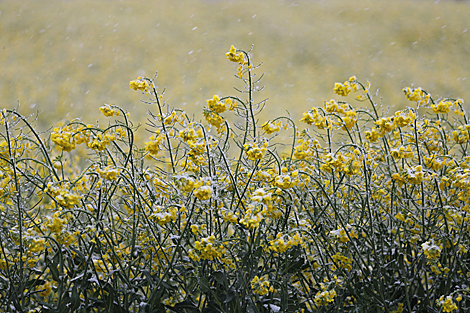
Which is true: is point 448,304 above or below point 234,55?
below

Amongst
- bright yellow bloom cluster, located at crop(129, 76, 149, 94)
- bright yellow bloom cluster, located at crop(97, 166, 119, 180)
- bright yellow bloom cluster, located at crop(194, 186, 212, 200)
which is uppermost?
bright yellow bloom cluster, located at crop(129, 76, 149, 94)

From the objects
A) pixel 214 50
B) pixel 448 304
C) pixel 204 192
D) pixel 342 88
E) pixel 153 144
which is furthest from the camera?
pixel 214 50

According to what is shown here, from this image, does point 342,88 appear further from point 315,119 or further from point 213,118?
point 213,118

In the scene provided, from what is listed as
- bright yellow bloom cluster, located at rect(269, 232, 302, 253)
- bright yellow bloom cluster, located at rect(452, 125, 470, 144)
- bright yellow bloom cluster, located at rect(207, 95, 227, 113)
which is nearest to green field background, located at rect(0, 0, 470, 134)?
bright yellow bloom cluster, located at rect(452, 125, 470, 144)

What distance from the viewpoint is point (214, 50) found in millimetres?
11000

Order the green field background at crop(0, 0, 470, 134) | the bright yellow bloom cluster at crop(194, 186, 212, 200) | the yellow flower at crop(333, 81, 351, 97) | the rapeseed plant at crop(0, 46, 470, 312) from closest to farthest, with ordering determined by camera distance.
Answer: the bright yellow bloom cluster at crop(194, 186, 212, 200)
the rapeseed plant at crop(0, 46, 470, 312)
the yellow flower at crop(333, 81, 351, 97)
the green field background at crop(0, 0, 470, 134)

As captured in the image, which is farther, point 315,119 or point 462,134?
point 462,134

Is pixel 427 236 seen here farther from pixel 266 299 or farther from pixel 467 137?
pixel 266 299

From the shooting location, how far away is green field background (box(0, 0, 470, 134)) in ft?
30.2

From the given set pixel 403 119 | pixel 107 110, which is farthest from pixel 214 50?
pixel 403 119

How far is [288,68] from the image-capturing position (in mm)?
10305

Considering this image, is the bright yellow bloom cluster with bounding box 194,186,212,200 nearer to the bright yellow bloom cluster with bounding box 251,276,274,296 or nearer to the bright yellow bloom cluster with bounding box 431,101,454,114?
the bright yellow bloom cluster with bounding box 251,276,274,296

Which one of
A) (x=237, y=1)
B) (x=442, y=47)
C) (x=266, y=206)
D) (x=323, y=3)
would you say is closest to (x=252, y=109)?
(x=266, y=206)

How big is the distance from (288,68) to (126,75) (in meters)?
4.34
